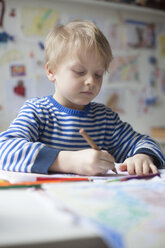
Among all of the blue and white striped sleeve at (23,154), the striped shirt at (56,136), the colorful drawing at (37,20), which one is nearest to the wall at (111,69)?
the colorful drawing at (37,20)

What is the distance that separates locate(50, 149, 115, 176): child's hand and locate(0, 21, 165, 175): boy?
0.12 ft

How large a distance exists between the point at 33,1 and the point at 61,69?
1.48m

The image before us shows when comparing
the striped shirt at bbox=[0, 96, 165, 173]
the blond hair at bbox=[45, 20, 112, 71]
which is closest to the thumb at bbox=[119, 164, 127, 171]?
the striped shirt at bbox=[0, 96, 165, 173]

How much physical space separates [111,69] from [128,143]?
172cm

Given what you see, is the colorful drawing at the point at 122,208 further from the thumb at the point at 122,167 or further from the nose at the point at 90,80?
the nose at the point at 90,80

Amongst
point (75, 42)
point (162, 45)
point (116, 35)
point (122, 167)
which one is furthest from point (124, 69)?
point (122, 167)

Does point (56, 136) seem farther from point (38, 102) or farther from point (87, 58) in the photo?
point (87, 58)

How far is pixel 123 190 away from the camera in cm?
41

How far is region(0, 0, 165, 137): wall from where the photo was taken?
220 cm

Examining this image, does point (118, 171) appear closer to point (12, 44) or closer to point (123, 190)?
point (123, 190)

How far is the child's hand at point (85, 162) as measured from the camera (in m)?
0.62

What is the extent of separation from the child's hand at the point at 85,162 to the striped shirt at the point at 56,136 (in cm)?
2

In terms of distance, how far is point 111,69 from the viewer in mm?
2594

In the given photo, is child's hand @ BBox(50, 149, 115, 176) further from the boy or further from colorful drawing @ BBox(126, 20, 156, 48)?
colorful drawing @ BBox(126, 20, 156, 48)
